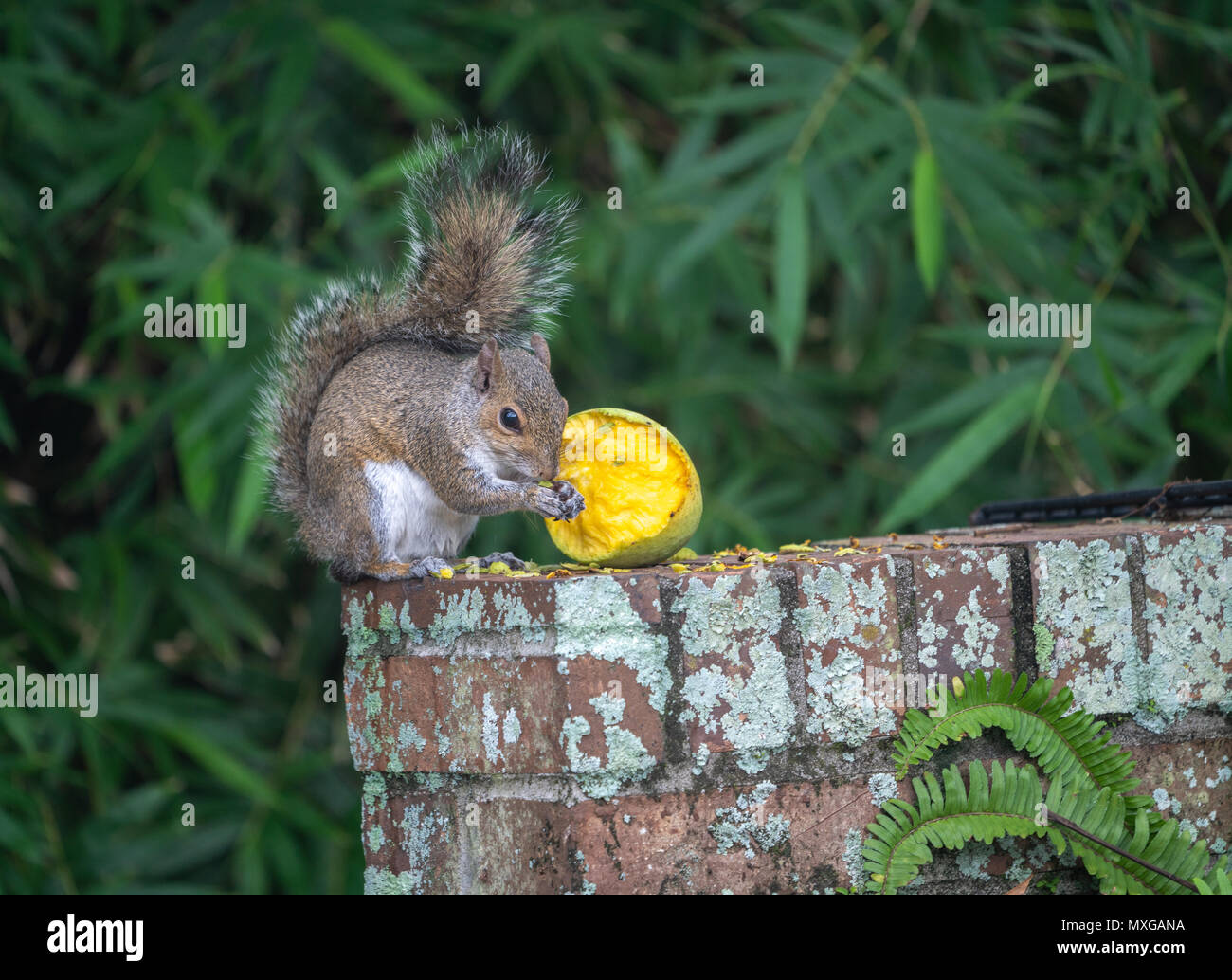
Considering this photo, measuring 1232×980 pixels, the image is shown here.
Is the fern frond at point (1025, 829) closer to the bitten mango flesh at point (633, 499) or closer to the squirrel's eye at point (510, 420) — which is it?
the bitten mango flesh at point (633, 499)

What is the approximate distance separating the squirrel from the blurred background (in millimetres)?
868

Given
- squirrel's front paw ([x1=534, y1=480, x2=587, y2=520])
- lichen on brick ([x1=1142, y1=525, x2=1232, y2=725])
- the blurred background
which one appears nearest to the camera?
lichen on brick ([x1=1142, y1=525, x2=1232, y2=725])

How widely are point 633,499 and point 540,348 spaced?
40 centimetres

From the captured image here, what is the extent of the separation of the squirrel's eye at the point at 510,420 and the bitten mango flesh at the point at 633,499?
150 millimetres

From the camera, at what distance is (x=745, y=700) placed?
1.21 meters

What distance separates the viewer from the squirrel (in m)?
1.64

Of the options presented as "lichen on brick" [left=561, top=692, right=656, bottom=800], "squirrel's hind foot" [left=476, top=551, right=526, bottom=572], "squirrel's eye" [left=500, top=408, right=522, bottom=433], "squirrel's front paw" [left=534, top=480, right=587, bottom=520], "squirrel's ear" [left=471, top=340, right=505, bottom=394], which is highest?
"squirrel's ear" [left=471, top=340, right=505, bottom=394]

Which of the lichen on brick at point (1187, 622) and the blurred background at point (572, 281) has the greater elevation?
the blurred background at point (572, 281)

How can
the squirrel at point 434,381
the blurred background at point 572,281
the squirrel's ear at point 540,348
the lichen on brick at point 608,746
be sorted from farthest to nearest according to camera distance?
the blurred background at point 572,281 → the squirrel's ear at point 540,348 → the squirrel at point 434,381 → the lichen on brick at point 608,746

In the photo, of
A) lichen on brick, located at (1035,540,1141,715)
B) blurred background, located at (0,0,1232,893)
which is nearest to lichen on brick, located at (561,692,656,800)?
lichen on brick, located at (1035,540,1141,715)

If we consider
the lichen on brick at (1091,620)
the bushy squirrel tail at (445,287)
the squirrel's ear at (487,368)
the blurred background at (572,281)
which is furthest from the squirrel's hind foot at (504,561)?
the blurred background at (572,281)

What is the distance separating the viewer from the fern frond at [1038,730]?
122 centimetres

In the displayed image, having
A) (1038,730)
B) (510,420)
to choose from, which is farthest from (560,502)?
(1038,730)

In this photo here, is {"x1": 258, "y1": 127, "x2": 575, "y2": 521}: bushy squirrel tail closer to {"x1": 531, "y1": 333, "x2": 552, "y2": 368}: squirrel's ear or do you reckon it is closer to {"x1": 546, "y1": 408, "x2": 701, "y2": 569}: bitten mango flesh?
{"x1": 531, "y1": 333, "x2": 552, "y2": 368}: squirrel's ear
